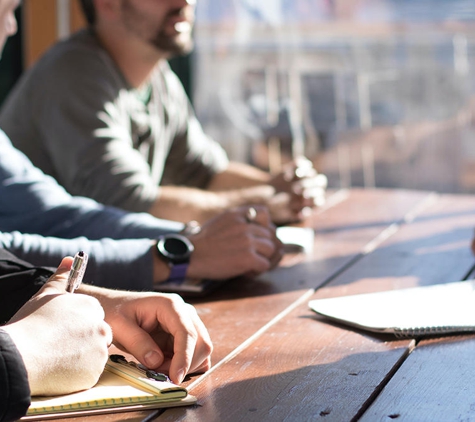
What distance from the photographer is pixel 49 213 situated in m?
1.55

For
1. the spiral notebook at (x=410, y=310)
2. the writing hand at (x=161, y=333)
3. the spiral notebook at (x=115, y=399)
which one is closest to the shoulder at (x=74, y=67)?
the spiral notebook at (x=410, y=310)

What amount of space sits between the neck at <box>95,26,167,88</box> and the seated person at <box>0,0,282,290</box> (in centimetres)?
73

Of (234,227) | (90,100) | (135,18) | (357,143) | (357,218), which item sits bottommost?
(357,143)

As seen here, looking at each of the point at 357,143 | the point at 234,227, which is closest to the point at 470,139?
the point at 357,143

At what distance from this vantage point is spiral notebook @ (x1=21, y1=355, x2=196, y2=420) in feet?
2.60

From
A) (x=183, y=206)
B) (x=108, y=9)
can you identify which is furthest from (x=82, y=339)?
(x=108, y=9)

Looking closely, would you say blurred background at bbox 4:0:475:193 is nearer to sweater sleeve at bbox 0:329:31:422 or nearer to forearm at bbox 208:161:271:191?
forearm at bbox 208:161:271:191

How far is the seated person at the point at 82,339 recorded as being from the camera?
74 centimetres

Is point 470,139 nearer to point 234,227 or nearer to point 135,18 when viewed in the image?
point 135,18

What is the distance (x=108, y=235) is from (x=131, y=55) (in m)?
0.82

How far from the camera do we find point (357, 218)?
1.97 meters

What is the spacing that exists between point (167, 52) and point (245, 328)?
137cm

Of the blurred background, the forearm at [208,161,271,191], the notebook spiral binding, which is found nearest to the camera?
the notebook spiral binding

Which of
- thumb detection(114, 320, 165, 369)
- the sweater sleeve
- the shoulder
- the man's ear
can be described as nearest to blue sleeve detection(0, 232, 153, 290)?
thumb detection(114, 320, 165, 369)
